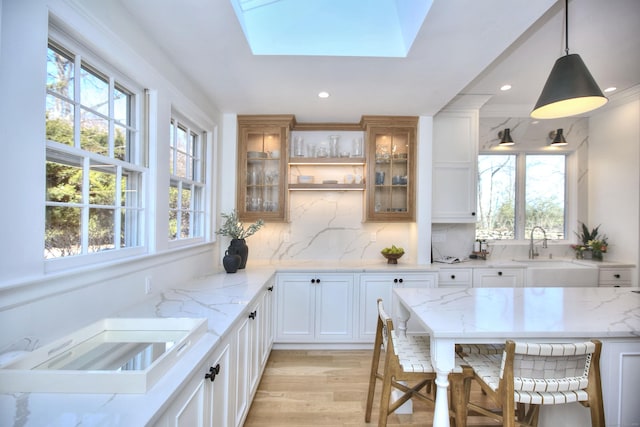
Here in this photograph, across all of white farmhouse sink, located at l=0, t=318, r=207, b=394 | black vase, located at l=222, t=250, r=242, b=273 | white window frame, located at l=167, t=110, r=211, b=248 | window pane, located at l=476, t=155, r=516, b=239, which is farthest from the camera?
window pane, located at l=476, t=155, r=516, b=239

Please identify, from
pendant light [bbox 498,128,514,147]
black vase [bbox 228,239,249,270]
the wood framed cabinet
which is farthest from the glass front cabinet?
pendant light [bbox 498,128,514,147]

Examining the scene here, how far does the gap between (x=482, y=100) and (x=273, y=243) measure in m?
2.94

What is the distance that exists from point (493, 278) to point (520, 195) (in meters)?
1.45

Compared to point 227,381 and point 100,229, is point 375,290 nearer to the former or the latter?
point 227,381

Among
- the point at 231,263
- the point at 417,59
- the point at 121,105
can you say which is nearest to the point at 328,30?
the point at 417,59

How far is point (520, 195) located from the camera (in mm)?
3990

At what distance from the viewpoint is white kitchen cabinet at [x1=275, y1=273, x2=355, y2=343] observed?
10.1 feet

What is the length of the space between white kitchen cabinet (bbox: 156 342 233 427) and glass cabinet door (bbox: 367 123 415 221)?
231 centimetres

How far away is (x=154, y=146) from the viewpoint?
6.42 feet

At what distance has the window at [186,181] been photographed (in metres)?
2.40

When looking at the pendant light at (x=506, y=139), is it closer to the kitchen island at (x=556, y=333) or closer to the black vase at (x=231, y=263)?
the kitchen island at (x=556, y=333)

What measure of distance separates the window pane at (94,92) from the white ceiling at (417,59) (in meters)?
0.44

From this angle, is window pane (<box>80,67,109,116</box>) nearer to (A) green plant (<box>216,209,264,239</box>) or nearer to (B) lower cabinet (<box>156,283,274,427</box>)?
(B) lower cabinet (<box>156,283,274,427</box>)

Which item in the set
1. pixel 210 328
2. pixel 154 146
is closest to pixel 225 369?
pixel 210 328
